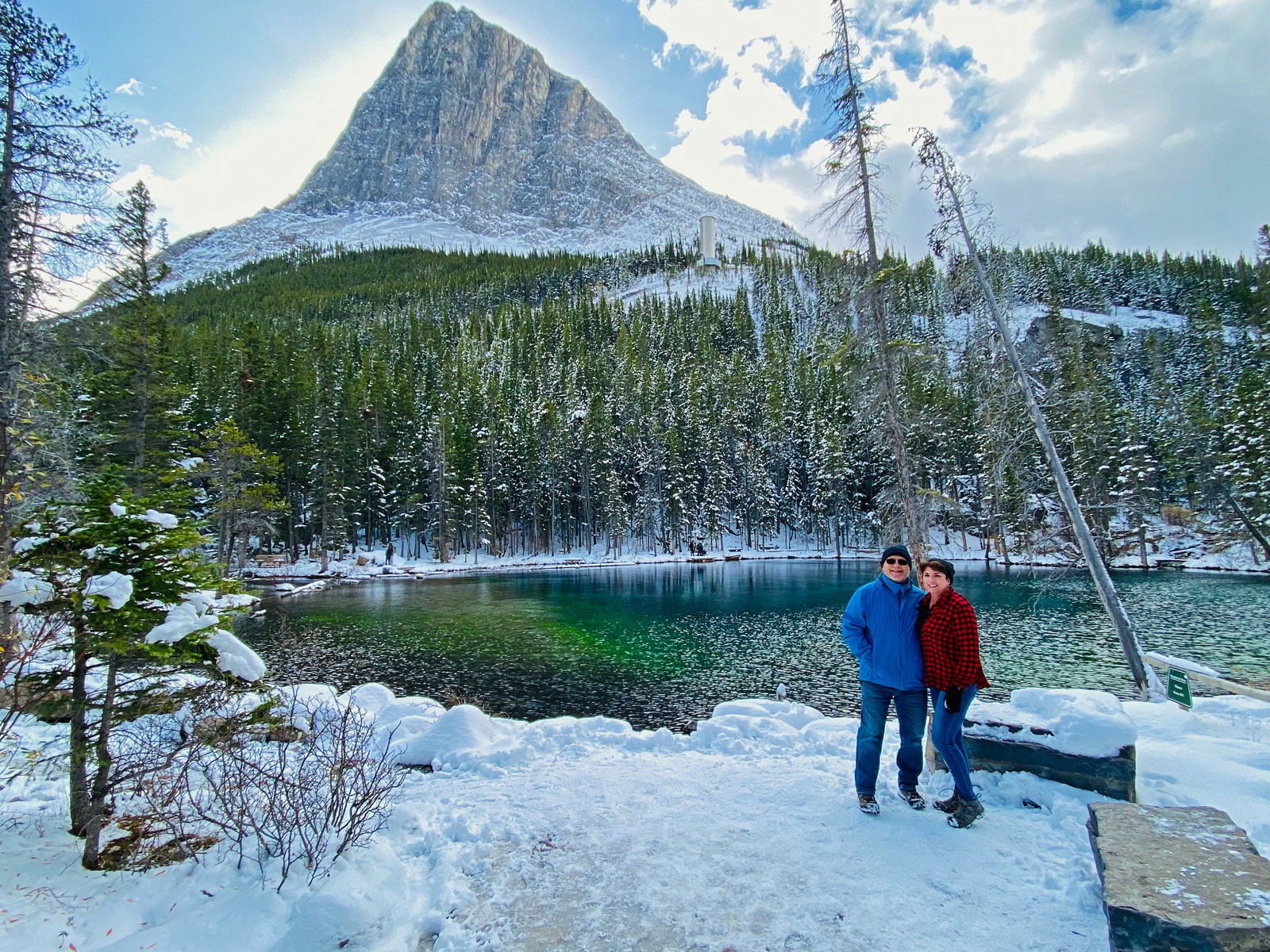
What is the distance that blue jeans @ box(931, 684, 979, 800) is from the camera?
452 centimetres

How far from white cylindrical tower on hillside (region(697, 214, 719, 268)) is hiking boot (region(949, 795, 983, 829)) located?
480ft

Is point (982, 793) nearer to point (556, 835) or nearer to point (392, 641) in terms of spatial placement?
point (556, 835)

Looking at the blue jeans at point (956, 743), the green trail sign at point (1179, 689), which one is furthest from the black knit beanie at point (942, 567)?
the green trail sign at point (1179, 689)

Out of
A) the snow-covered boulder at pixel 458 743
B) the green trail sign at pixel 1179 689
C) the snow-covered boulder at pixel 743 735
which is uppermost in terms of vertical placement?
the green trail sign at pixel 1179 689

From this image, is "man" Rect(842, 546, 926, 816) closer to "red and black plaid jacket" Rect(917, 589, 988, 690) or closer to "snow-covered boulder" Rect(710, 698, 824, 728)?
"red and black plaid jacket" Rect(917, 589, 988, 690)

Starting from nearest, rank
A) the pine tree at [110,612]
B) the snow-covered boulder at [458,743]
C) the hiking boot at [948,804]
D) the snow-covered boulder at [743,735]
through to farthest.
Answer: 1. the pine tree at [110,612]
2. the hiking boot at [948,804]
3. the snow-covered boulder at [458,743]
4. the snow-covered boulder at [743,735]

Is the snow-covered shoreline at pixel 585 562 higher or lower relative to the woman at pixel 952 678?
lower

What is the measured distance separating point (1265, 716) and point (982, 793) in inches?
222

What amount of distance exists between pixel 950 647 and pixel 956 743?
33.4 inches

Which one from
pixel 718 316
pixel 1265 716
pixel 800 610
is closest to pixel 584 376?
pixel 718 316

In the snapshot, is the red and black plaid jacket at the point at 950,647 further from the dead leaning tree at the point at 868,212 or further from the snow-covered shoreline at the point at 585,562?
the snow-covered shoreline at the point at 585,562

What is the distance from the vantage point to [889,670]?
187 inches

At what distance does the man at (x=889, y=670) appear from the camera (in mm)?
4723

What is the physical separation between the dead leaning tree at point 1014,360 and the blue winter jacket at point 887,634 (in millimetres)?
8272
